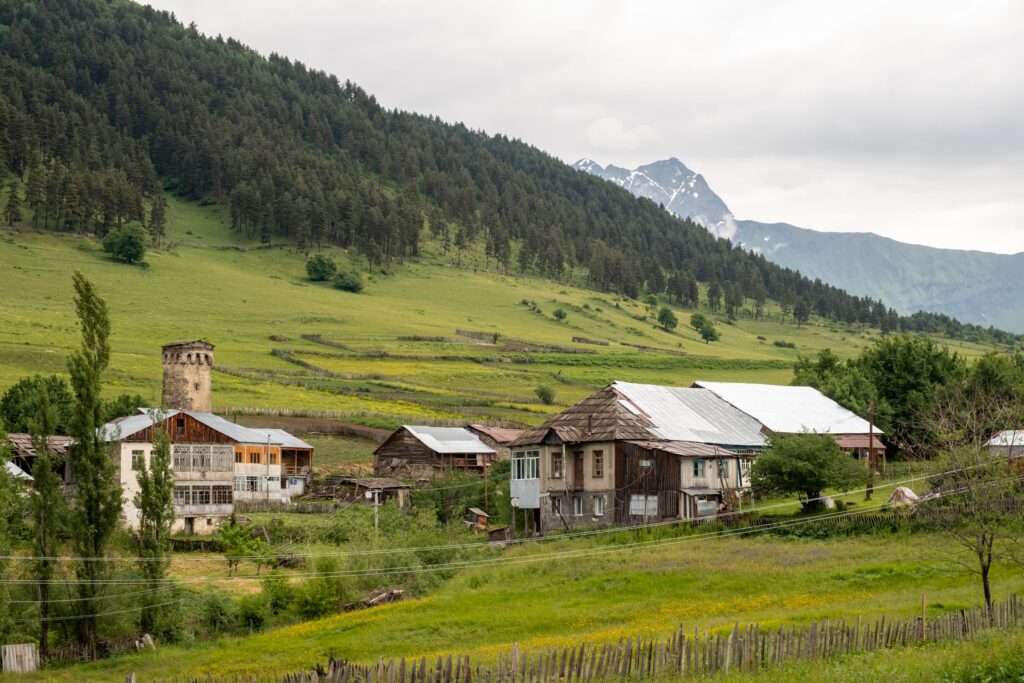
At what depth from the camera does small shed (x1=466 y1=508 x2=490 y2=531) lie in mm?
69750

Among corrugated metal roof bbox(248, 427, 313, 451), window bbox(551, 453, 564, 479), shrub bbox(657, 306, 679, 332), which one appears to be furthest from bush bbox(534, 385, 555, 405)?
shrub bbox(657, 306, 679, 332)

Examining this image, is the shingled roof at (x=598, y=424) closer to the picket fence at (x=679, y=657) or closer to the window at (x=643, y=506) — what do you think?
the window at (x=643, y=506)

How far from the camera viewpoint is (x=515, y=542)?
60062mm

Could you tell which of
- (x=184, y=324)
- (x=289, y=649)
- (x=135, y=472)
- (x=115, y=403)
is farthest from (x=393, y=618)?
(x=184, y=324)

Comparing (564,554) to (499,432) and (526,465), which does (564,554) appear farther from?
(499,432)

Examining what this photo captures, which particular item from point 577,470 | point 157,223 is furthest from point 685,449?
point 157,223

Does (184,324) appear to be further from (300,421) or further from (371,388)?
(300,421)

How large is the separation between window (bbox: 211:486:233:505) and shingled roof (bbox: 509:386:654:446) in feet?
62.2

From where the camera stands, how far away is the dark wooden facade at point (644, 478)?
60781 millimetres

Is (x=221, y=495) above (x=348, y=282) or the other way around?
the other way around

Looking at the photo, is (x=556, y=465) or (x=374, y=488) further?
(x=374, y=488)

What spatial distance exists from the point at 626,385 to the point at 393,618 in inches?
1228

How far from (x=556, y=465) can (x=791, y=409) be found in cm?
2289

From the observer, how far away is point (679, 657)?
90.7ft
